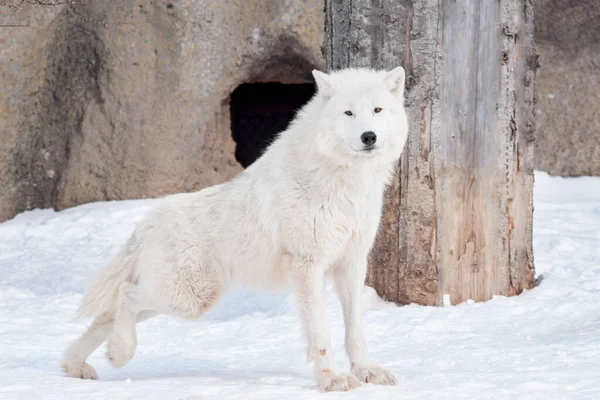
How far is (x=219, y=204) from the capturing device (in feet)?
14.3

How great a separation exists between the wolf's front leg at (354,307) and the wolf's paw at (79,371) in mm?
1337

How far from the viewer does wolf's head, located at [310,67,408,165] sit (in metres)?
3.91

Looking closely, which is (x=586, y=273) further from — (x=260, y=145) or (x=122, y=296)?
(x=260, y=145)

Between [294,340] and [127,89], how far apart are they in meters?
4.71

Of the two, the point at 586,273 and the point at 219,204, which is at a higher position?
the point at 219,204

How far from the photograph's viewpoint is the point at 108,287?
14.6 feet

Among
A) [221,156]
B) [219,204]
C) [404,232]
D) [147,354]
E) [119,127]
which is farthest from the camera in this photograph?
[221,156]

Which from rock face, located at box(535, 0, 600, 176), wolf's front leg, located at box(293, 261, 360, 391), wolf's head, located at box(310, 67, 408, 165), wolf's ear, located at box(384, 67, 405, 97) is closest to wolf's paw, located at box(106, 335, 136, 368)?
wolf's front leg, located at box(293, 261, 360, 391)

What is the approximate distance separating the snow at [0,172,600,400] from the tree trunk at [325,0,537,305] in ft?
0.96

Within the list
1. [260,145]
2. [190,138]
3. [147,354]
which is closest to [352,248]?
[147,354]

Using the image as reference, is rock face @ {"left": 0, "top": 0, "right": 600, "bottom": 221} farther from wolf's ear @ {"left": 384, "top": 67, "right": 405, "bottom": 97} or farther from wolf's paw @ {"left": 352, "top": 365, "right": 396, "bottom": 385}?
wolf's paw @ {"left": 352, "top": 365, "right": 396, "bottom": 385}

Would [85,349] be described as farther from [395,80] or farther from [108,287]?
[395,80]

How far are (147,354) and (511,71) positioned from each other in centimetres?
297

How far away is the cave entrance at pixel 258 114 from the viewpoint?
1109cm
